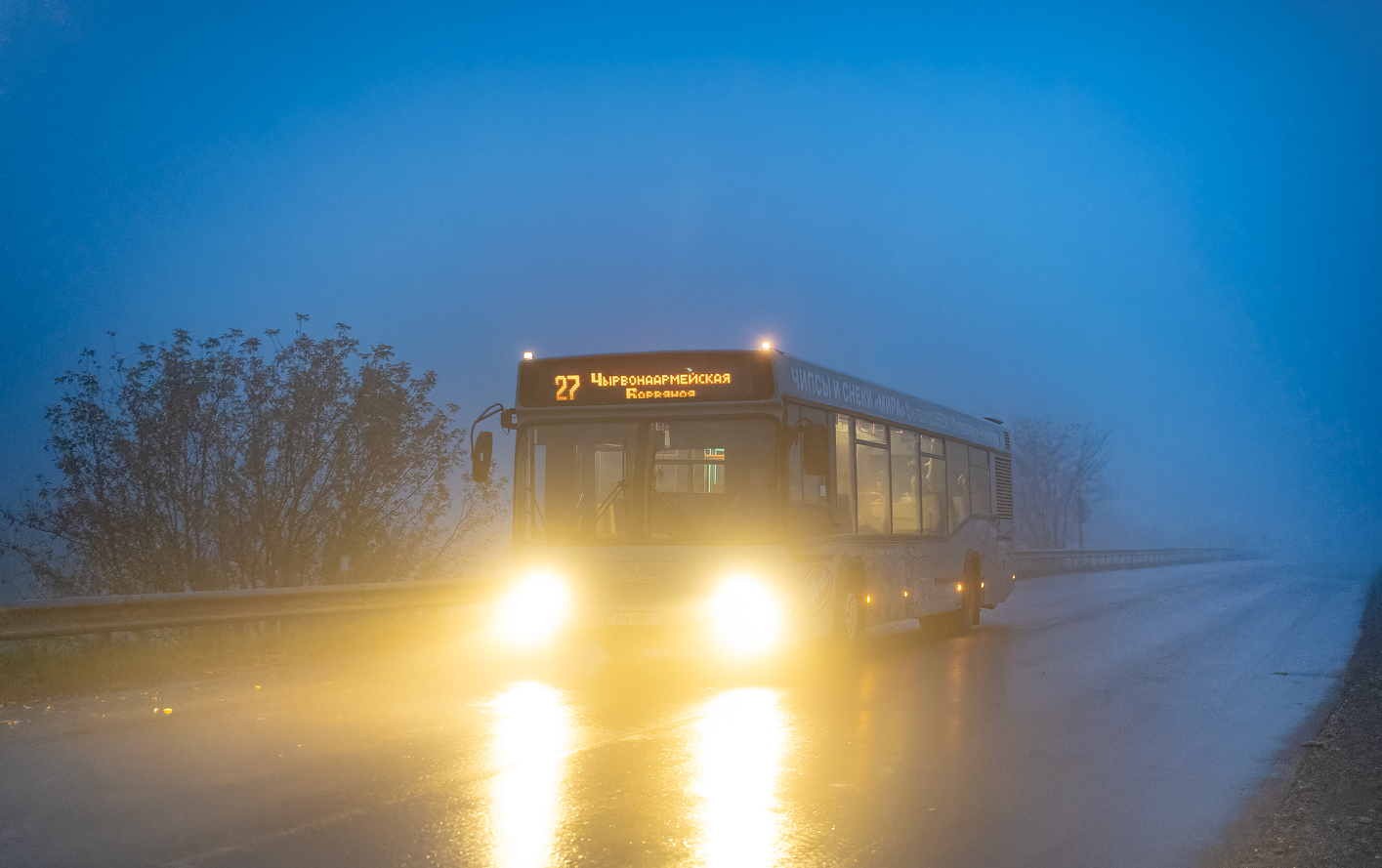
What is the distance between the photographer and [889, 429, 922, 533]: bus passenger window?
14.8m

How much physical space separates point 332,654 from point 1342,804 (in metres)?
10.5

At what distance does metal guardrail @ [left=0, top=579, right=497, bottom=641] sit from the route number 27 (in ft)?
12.2

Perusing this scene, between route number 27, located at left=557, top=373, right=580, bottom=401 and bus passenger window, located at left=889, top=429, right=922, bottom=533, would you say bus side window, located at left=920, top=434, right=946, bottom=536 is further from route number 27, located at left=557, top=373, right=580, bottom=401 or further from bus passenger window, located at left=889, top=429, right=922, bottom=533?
route number 27, located at left=557, top=373, right=580, bottom=401

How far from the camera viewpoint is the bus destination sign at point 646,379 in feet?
39.1

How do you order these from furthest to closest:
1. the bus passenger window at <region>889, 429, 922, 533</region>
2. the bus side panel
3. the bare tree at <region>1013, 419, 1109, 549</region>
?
the bare tree at <region>1013, 419, 1109, 549</region> → the bus passenger window at <region>889, 429, 922, 533</region> → the bus side panel

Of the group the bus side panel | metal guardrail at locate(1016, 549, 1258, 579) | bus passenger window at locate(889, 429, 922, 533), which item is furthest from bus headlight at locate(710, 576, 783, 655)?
metal guardrail at locate(1016, 549, 1258, 579)

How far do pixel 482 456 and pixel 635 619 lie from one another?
2312 millimetres

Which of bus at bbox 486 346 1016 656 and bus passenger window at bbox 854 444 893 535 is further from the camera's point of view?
bus passenger window at bbox 854 444 893 535

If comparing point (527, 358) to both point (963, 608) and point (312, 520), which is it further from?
point (963, 608)

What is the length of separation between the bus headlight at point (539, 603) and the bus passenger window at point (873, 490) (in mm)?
3715

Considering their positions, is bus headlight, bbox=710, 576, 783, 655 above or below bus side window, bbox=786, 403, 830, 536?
below

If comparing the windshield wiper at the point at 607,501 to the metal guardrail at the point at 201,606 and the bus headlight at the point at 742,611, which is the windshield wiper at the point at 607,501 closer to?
the bus headlight at the point at 742,611

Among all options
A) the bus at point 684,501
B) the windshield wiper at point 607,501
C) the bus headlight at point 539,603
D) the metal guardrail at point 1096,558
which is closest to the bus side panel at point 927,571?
the bus at point 684,501

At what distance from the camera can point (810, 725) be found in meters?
8.65
